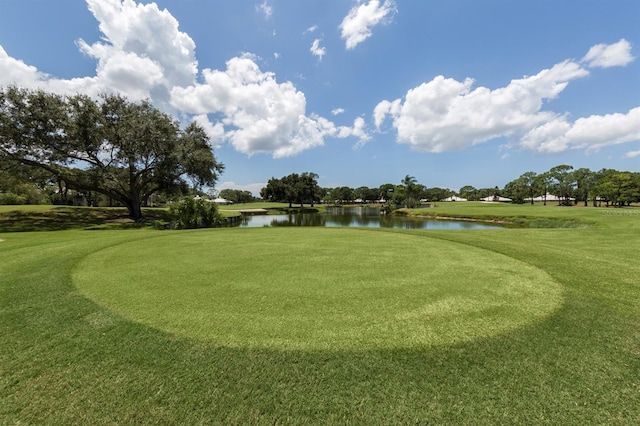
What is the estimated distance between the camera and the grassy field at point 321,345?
221cm

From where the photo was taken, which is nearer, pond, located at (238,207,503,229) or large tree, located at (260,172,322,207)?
pond, located at (238,207,503,229)

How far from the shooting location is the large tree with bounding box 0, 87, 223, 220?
20.5 m

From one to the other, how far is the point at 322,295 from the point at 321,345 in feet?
4.65

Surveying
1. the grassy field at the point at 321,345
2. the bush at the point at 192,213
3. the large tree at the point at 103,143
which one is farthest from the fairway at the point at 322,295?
the large tree at the point at 103,143

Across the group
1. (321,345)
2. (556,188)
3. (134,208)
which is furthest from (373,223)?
(556,188)

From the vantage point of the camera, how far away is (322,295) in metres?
4.45

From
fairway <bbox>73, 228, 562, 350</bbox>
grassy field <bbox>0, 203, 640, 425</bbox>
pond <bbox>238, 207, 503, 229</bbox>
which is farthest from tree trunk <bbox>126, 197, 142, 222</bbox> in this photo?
grassy field <bbox>0, 203, 640, 425</bbox>

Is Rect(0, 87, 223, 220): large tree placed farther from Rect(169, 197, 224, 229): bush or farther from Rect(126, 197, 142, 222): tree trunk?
Rect(169, 197, 224, 229): bush

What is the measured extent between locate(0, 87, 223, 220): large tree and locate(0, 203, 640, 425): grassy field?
2215 cm

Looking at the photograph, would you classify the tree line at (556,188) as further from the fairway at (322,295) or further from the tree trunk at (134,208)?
the fairway at (322,295)

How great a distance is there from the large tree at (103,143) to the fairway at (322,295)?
2080cm

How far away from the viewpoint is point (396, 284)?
16.4 feet

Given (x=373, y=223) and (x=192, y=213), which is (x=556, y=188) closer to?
(x=373, y=223)

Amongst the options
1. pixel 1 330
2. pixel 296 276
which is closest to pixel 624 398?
pixel 296 276
